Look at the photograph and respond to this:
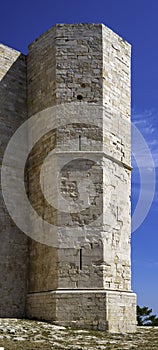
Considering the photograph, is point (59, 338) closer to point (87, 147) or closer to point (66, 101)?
point (87, 147)

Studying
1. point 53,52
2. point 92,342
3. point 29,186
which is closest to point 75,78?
point 53,52

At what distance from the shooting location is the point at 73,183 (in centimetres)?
1300

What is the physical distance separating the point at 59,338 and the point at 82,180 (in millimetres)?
4027

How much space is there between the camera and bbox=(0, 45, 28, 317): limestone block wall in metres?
13.3

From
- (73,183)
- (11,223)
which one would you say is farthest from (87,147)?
(11,223)

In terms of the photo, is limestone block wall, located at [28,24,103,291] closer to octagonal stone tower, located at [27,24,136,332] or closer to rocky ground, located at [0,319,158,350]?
octagonal stone tower, located at [27,24,136,332]

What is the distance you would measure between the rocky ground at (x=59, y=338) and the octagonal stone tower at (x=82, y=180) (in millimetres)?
705

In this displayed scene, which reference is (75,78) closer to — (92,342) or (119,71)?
(119,71)

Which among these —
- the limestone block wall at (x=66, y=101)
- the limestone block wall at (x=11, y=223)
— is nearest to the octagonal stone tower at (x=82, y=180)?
the limestone block wall at (x=66, y=101)

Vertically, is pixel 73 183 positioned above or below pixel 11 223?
above

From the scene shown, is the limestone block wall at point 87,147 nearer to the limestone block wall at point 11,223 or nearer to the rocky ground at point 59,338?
the limestone block wall at point 11,223

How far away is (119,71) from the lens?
14.3 m

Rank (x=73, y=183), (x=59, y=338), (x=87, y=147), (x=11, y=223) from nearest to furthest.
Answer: (x=59, y=338) → (x=73, y=183) → (x=87, y=147) → (x=11, y=223)

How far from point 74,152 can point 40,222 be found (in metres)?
1.95
